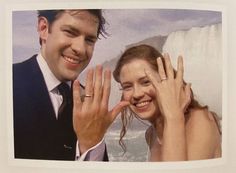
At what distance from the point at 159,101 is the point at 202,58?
0.09 metres

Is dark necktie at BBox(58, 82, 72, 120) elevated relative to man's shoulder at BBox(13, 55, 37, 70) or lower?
lower

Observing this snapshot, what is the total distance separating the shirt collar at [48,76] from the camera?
571mm

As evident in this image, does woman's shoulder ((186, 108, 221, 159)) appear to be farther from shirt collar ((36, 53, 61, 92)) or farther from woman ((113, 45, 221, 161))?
shirt collar ((36, 53, 61, 92))

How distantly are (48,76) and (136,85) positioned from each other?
0.40 feet

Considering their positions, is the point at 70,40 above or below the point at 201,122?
above

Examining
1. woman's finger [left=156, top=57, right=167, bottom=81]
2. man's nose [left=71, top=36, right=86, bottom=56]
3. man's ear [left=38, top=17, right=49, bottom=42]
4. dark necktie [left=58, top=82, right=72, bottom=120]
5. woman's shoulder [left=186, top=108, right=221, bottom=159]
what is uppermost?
man's ear [left=38, top=17, right=49, bottom=42]

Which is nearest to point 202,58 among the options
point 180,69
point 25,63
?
point 180,69

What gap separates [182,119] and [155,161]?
69mm

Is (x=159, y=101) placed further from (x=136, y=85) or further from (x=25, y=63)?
(x=25, y=63)

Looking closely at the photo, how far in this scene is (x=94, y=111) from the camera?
57 centimetres

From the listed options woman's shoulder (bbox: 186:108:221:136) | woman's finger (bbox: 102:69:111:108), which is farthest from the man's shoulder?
woman's shoulder (bbox: 186:108:221:136)

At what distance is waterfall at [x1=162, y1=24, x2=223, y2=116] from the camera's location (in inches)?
22.3

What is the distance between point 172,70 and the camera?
0.57 meters

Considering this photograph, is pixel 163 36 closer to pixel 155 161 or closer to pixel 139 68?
pixel 139 68
